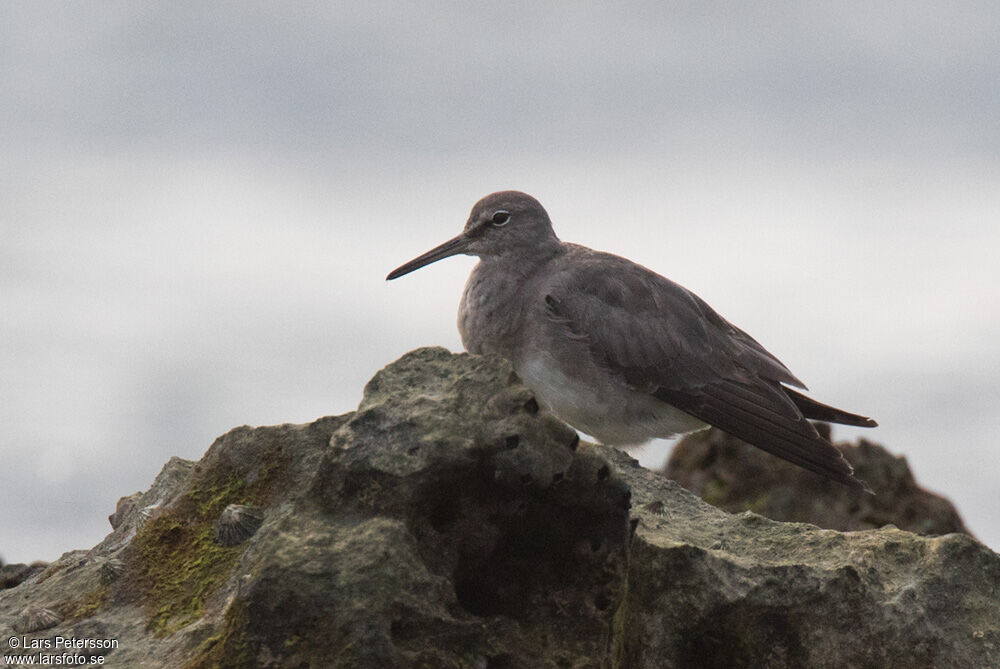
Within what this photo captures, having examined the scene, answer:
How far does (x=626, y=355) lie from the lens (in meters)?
9.73

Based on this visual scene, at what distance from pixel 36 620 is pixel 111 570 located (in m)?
0.50

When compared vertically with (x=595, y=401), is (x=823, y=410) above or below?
below

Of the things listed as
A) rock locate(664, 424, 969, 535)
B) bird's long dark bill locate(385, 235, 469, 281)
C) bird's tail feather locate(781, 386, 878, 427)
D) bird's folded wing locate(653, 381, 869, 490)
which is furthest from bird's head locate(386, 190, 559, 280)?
rock locate(664, 424, 969, 535)

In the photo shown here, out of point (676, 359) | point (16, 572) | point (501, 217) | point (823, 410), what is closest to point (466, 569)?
point (676, 359)

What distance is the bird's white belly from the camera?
9477mm

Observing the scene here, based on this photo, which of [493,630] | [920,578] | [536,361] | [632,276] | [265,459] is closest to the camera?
[493,630]

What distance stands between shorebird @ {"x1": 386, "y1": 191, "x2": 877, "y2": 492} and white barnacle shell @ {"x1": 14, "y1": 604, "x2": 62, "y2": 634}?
4.11 meters

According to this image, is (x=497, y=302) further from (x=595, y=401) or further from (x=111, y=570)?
(x=111, y=570)

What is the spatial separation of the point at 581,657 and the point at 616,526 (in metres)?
0.72

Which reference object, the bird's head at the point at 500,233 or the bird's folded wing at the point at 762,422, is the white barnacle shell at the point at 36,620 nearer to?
the bird's head at the point at 500,233

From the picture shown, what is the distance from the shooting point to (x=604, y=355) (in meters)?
9.65

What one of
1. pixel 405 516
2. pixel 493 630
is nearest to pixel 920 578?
pixel 493 630

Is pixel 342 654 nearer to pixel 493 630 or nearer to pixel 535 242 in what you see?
pixel 493 630

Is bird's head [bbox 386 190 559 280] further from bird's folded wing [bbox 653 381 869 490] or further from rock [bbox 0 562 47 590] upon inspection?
rock [bbox 0 562 47 590]
